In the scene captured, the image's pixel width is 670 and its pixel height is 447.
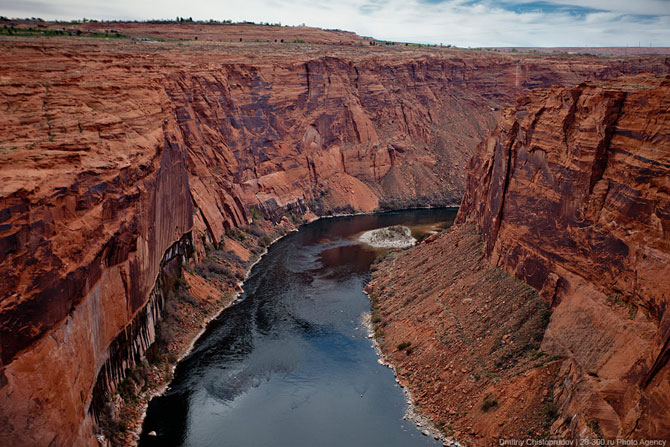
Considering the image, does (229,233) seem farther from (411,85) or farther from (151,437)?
(411,85)

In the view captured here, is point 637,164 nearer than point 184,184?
Yes

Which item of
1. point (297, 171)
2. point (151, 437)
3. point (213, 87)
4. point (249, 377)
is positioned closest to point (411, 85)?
point (297, 171)

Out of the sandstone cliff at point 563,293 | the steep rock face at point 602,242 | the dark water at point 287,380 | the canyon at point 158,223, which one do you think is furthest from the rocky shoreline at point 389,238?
the steep rock face at point 602,242

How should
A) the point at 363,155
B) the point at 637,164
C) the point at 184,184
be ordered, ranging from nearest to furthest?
the point at 637,164 → the point at 184,184 → the point at 363,155

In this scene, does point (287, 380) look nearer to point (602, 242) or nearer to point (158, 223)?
point (158, 223)

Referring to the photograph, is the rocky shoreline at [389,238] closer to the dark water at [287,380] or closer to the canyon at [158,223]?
the dark water at [287,380]

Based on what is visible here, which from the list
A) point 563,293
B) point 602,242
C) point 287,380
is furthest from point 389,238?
point 602,242
